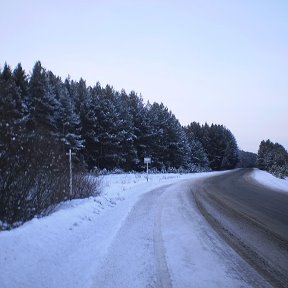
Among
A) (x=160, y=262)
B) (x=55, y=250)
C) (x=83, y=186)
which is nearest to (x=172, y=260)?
(x=160, y=262)

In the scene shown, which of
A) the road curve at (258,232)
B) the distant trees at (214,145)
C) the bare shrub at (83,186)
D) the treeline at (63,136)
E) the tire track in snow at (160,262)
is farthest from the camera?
the distant trees at (214,145)

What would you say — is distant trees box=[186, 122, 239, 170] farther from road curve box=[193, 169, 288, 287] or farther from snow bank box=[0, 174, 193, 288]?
snow bank box=[0, 174, 193, 288]

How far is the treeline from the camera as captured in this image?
937 centimetres

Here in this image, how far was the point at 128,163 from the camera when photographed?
60.2 metres

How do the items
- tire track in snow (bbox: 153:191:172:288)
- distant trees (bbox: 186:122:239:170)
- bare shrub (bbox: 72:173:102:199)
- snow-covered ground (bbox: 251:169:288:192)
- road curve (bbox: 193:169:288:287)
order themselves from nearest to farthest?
tire track in snow (bbox: 153:191:172:288), road curve (bbox: 193:169:288:287), bare shrub (bbox: 72:173:102:199), snow-covered ground (bbox: 251:169:288:192), distant trees (bbox: 186:122:239:170)

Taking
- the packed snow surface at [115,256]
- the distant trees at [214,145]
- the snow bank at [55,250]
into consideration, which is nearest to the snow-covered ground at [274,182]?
the packed snow surface at [115,256]

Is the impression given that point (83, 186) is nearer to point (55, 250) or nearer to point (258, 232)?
point (258, 232)

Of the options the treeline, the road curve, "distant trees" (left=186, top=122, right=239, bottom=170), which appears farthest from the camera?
"distant trees" (left=186, top=122, right=239, bottom=170)

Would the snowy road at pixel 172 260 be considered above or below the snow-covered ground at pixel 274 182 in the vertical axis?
below

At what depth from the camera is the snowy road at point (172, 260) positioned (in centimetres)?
600

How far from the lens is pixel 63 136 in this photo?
148 feet

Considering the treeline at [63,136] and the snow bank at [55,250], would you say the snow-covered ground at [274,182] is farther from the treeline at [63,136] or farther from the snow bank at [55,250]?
the snow bank at [55,250]

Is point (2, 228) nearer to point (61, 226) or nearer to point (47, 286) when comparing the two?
point (61, 226)

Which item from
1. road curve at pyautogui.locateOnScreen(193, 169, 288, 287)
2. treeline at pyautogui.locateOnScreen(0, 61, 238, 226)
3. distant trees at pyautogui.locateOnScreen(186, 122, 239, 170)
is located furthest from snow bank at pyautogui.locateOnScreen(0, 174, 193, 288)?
distant trees at pyautogui.locateOnScreen(186, 122, 239, 170)
